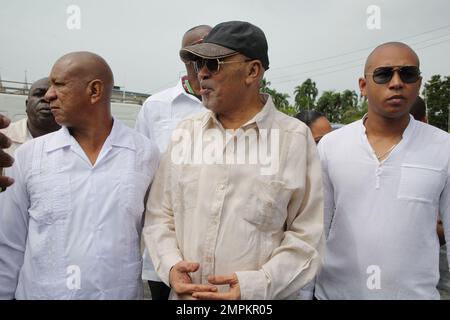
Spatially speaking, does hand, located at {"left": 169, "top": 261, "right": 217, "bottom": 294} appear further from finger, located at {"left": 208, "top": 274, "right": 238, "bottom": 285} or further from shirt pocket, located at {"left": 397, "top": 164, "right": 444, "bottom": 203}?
shirt pocket, located at {"left": 397, "top": 164, "right": 444, "bottom": 203}

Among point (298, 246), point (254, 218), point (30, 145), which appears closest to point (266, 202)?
point (254, 218)

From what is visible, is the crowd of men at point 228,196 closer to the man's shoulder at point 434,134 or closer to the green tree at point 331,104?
the man's shoulder at point 434,134

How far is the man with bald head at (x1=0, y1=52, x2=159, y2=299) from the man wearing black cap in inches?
6.9

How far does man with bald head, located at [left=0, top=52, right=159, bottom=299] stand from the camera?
1.88m

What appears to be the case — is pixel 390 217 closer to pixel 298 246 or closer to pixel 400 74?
pixel 298 246

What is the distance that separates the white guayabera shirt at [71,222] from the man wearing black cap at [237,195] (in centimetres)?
16

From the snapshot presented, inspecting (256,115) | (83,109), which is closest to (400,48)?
(256,115)

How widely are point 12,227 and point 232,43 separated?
1335 mm

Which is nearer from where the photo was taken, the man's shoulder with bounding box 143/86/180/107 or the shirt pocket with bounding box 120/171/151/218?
the shirt pocket with bounding box 120/171/151/218

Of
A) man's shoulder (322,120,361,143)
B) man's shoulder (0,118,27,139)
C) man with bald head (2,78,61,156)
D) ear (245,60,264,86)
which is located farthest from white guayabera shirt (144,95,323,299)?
man's shoulder (0,118,27,139)

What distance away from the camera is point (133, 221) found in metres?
1.99

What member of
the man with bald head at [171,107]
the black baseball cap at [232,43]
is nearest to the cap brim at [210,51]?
the black baseball cap at [232,43]

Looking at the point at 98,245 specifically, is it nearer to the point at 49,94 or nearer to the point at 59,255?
the point at 59,255

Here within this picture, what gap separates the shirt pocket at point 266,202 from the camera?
68.9 inches
